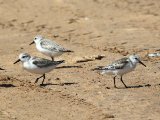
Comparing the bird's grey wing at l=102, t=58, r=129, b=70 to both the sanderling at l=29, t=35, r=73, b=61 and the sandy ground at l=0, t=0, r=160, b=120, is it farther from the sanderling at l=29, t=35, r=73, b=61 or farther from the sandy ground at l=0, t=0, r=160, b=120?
the sanderling at l=29, t=35, r=73, b=61

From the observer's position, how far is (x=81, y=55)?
72.3 ft

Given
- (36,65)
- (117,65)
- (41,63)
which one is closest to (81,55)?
(41,63)

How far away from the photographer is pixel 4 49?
925 inches

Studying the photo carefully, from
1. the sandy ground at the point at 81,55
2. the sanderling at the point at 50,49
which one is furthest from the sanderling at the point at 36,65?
the sanderling at the point at 50,49

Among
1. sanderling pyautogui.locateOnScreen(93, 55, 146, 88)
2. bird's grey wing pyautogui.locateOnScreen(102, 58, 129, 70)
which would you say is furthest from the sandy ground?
bird's grey wing pyautogui.locateOnScreen(102, 58, 129, 70)

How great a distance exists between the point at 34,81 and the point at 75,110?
132 inches

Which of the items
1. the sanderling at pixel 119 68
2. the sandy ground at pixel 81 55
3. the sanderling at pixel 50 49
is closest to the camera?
the sandy ground at pixel 81 55

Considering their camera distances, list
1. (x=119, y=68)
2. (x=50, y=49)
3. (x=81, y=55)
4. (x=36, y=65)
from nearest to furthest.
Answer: (x=119, y=68), (x=36, y=65), (x=50, y=49), (x=81, y=55)

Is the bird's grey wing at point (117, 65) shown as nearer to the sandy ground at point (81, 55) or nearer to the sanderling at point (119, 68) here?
the sanderling at point (119, 68)

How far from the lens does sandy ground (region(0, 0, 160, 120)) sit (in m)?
15.7

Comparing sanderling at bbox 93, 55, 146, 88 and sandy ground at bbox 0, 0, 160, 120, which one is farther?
sanderling at bbox 93, 55, 146, 88

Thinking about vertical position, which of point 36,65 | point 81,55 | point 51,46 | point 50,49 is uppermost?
point 81,55

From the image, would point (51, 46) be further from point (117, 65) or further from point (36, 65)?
point (117, 65)

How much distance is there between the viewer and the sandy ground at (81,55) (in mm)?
15695
